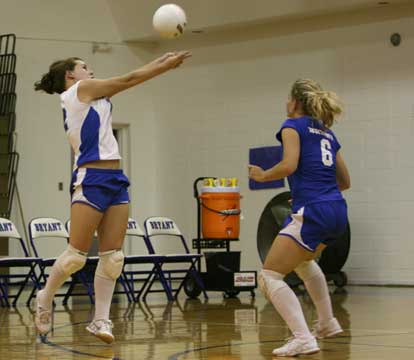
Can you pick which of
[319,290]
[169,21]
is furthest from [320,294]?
[169,21]

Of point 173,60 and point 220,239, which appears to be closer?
point 173,60

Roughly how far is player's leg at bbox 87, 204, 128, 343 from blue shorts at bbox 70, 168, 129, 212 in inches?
3.1

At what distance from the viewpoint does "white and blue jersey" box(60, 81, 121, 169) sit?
581 centimetres

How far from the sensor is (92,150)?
5801mm

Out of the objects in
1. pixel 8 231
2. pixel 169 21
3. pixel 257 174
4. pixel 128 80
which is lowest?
pixel 8 231

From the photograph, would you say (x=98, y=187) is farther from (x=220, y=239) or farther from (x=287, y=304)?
(x=220, y=239)

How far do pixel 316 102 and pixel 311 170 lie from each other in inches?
16.3

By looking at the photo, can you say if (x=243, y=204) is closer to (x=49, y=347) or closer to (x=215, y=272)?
(x=215, y=272)

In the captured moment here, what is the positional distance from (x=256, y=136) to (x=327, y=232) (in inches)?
343

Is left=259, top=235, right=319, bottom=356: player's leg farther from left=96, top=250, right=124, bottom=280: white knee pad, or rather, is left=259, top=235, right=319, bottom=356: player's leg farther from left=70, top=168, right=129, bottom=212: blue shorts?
left=70, top=168, right=129, bottom=212: blue shorts

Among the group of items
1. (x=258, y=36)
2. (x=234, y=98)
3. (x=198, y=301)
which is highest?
(x=258, y=36)

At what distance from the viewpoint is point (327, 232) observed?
5426mm

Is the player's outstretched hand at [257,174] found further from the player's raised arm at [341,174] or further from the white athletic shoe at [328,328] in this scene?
the white athletic shoe at [328,328]

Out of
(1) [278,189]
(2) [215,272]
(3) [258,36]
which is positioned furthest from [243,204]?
(2) [215,272]
